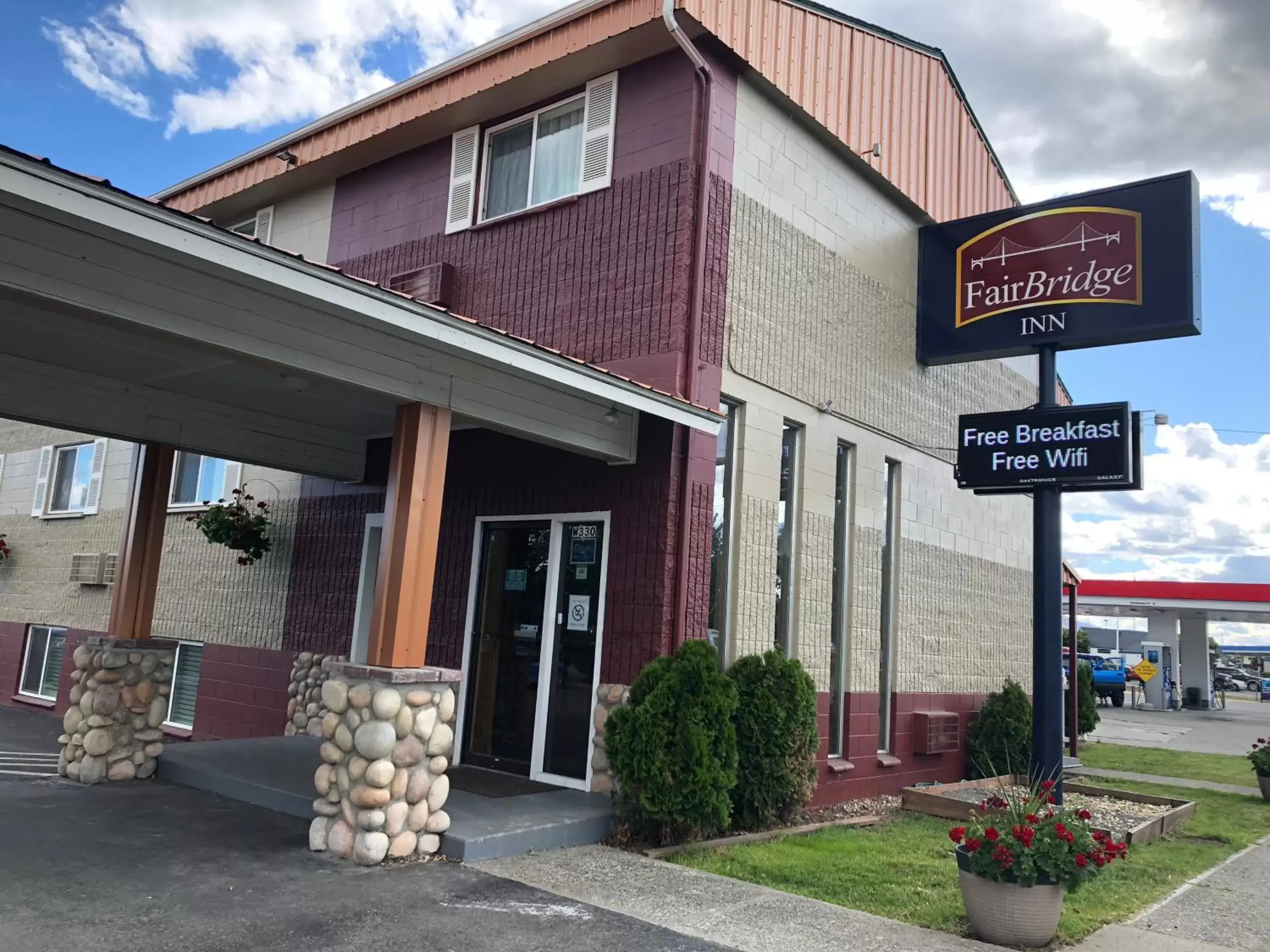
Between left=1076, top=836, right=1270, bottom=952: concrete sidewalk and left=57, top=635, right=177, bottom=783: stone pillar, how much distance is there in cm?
711

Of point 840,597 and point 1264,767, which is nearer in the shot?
point 840,597

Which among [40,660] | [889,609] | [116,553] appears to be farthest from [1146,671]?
[40,660]

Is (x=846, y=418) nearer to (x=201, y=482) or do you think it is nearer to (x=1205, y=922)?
(x=1205, y=922)

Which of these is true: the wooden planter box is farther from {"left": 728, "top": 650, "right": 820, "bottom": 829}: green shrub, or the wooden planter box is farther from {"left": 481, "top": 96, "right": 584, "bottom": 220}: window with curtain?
{"left": 481, "top": 96, "right": 584, "bottom": 220}: window with curtain

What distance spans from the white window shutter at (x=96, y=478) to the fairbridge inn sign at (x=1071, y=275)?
38.7 ft

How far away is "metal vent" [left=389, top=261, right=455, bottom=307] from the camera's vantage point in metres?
10.2

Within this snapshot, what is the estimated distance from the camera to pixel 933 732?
1099cm

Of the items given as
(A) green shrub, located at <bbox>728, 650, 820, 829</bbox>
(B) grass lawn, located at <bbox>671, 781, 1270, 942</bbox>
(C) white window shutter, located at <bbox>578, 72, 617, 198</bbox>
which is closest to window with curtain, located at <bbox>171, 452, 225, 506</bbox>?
(C) white window shutter, located at <bbox>578, 72, 617, 198</bbox>

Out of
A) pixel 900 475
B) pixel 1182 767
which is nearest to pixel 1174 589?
pixel 1182 767

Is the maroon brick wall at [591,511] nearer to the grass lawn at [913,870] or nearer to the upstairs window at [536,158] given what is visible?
the grass lawn at [913,870]

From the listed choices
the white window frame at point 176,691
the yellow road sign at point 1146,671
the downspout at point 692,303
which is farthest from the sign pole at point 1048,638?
the yellow road sign at point 1146,671

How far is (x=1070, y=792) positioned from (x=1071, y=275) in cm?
563

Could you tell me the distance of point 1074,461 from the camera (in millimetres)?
9398

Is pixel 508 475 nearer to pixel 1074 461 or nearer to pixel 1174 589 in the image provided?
pixel 1074 461
